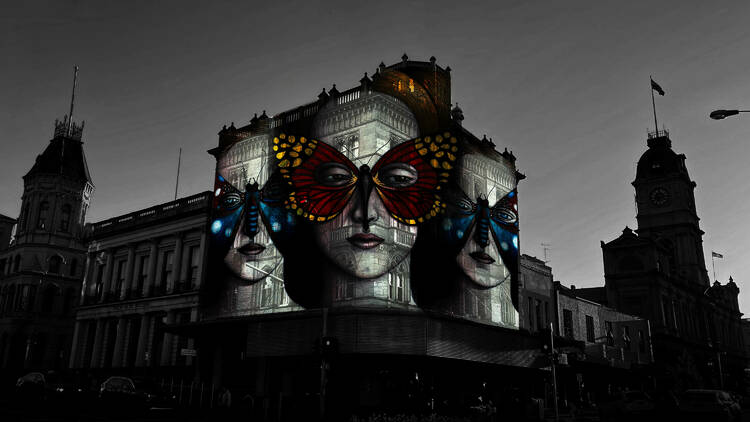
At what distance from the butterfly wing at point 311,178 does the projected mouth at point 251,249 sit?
3.58 metres

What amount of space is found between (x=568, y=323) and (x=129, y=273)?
35.9m

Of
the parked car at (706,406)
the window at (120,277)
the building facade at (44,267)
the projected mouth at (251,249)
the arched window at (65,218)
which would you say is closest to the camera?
the parked car at (706,406)

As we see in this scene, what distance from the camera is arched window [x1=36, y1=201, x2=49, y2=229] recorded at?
68894 millimetres

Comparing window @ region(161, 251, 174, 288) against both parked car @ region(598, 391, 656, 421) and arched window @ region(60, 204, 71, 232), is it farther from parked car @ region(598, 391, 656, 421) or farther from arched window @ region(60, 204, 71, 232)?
parked car @ region(598, 391, 656, 421)

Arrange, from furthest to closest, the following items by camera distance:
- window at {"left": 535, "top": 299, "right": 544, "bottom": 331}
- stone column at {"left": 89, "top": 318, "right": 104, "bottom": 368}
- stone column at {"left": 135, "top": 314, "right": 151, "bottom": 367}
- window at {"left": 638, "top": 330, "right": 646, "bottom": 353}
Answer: window at {"left": 638, "top": 330, "right": 646, "bottom": 353}
stone column at {"left": 89, "top": 318, "right": 104, "bottom": 368}
stone column at {"left": 135, "top": 314, "right": 151, "bottom": 367}
window at {"left": 535, "top": 299, "right": 544, "bottom": 331}

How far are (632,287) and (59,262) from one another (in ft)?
211

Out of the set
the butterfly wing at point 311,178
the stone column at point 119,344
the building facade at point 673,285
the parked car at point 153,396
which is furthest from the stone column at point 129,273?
the building facade at point 673,285

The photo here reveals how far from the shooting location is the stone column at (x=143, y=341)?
156ft

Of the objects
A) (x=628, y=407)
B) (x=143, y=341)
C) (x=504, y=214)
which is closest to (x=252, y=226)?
(x=143, y=341)

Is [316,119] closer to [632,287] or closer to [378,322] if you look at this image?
[378,322]

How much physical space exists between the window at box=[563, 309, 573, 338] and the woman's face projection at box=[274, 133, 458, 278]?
20.2m

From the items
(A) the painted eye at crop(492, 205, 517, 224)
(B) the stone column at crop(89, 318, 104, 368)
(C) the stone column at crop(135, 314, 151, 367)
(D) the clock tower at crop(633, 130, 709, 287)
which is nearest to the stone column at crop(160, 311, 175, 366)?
(C) the stone column at crop(135, 314, 151, 367)

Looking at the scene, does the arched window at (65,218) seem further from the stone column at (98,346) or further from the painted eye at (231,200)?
the painted eye at (231,200)

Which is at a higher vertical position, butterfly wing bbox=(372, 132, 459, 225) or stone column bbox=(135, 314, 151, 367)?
butterfly wing bbox=(372, 132, 459, 225)
